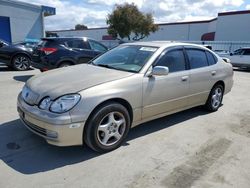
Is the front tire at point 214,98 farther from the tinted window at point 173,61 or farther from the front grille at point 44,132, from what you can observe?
the front grille at point 44,132

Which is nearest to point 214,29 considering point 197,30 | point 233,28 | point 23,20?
point 197,30

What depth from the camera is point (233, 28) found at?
106ft

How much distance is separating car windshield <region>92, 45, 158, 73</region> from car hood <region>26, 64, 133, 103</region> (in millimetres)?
247

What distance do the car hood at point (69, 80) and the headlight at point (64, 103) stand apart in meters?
0.08

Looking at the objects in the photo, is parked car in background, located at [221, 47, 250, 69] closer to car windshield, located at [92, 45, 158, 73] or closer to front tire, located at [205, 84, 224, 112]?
front tire, located at [205, 84, 224, 112]

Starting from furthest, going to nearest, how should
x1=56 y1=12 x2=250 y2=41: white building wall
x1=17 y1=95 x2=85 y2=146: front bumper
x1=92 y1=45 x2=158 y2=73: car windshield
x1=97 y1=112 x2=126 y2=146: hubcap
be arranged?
x1=56 y1=12 x2=250 y2=41: white building wall → x1=92 y1=45 x2=158 y2=73: car windshield → x1=97 y1=112 x2=126 y2=146: hubcap → x1=17 y1=95 x2=85 y2=146: front bumper

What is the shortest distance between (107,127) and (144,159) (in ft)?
2.25

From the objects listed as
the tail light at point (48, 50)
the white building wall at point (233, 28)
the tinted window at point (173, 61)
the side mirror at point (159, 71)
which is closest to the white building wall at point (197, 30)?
the white building wall at point (233, 28)

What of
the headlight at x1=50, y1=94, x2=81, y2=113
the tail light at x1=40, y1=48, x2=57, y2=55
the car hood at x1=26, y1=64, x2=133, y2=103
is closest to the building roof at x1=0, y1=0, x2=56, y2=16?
the tail light at x1=40, y1=48, x2=57, y2=55

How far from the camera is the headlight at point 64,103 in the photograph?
331 cm

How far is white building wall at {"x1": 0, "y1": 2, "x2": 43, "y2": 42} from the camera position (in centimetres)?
2067

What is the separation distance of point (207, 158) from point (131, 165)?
3.72 ft

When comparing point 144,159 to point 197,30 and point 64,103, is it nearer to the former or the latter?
point 64,103

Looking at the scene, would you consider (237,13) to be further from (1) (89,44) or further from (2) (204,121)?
(2) (204,121)
